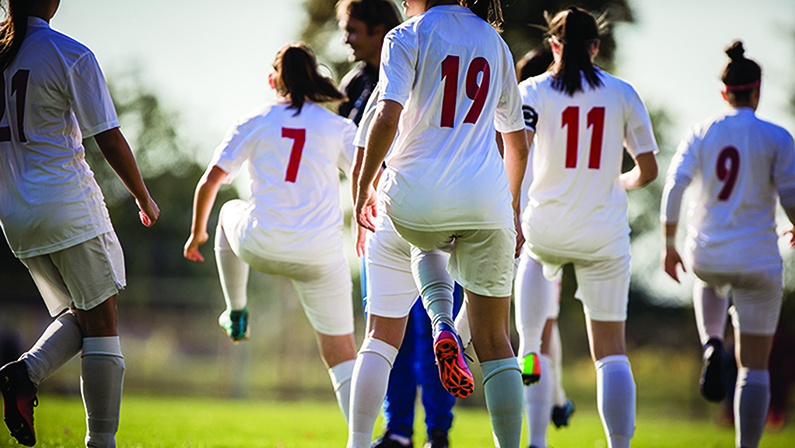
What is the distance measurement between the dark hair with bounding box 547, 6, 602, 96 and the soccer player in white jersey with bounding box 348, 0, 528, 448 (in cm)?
118

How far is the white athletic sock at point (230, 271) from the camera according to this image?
485cm

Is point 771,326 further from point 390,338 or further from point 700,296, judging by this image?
point 390,338

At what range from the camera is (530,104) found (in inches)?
171

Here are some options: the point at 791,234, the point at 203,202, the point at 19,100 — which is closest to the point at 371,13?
the point at 203,202

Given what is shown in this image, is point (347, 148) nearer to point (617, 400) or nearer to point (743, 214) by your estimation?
point (617, 400)

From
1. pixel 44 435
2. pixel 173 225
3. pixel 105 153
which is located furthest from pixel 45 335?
pixel 173 225

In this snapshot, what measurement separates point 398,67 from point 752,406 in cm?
363

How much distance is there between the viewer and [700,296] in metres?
5.46

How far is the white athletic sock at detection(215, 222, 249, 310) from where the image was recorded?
4848 mm

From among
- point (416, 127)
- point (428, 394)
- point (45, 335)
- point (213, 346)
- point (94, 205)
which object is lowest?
point (213, 346)

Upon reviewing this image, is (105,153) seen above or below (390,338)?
above

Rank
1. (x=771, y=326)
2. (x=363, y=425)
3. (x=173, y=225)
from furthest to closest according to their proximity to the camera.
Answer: (x=173, y=225) → (x=771, y=326) → (x=363, y=425)

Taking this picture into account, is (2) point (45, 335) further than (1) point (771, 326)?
No

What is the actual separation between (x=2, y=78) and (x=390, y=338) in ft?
7.34
